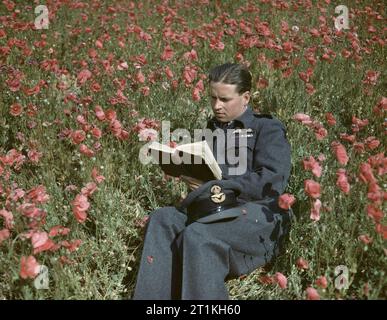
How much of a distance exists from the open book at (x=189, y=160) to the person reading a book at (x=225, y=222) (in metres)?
0.05

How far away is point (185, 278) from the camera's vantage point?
1888 mm

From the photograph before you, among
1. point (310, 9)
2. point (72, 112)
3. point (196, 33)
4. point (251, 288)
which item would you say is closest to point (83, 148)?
point (72, 112)

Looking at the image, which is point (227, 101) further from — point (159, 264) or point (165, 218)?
point (159, 264)

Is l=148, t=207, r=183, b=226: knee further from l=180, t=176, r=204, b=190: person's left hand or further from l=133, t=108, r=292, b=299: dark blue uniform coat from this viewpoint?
l=180, t=176, r=204, b=190: person's left hand

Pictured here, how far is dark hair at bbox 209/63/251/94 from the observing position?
8.17 feet

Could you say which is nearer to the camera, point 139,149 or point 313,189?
point 313,189

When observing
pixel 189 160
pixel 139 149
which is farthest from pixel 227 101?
pixel 139 149

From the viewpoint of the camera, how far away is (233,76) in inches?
98.3

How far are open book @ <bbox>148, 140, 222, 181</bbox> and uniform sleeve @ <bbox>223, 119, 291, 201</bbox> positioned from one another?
24 cm

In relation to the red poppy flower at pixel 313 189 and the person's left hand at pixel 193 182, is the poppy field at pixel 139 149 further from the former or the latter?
the person's left hand at pixel 193 182

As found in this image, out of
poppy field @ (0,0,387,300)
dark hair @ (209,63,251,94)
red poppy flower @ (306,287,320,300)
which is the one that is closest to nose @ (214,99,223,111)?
dark hair @ (209,63,251,94)

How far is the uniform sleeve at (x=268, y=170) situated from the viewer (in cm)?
225

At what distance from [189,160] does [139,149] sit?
1.03 metres

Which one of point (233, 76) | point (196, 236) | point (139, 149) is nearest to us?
point (196, 236)
